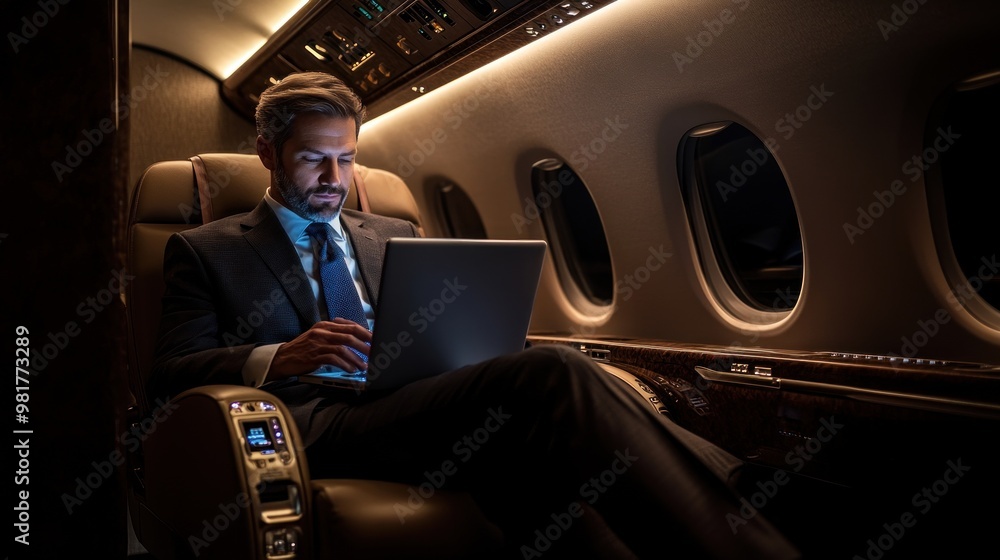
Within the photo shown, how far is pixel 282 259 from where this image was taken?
2.21 meters

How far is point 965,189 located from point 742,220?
109 centimetres

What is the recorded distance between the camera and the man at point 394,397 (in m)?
1.42

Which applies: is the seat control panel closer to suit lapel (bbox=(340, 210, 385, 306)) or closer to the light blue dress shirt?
the light blue dress shirt

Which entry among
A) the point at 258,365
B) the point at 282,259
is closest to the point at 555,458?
the point at 258,365

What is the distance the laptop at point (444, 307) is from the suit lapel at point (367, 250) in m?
0.53

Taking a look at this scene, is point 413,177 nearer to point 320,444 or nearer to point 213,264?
point 213,264

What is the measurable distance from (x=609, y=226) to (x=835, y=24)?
1755 millimetres

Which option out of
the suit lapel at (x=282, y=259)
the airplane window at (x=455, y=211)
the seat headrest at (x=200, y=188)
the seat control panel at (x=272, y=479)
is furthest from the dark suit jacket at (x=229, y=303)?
the airplane window at (x=455, y=211)

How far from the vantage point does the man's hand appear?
1.85m

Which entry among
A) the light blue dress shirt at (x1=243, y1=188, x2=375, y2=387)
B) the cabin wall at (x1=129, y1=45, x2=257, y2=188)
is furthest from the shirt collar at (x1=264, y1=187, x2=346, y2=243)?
the cabin wall at (x1=129, y1=45, x2=257, y2=188)

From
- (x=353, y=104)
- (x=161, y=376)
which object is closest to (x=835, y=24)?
(x=353, y=104)

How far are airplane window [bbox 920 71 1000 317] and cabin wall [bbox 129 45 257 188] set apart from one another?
4309 mm

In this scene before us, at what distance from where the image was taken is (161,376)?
1.94 meters

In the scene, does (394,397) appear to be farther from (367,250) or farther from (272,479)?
(367,250)
